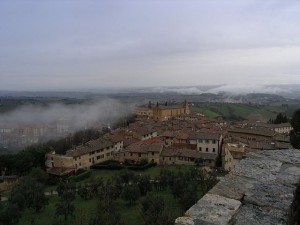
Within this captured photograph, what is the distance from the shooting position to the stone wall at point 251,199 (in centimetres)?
331

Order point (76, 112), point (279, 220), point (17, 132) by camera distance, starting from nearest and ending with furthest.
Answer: point (279, 220), point (17, 132), point (76, 112)

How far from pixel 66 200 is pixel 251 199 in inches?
1059

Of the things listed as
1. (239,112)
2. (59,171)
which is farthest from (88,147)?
(239,112)

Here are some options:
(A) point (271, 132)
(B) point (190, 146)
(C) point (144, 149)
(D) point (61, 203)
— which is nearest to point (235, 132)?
(A) point (271, 132)

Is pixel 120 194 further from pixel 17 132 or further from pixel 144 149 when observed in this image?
pixel 17 132

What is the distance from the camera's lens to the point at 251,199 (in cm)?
380

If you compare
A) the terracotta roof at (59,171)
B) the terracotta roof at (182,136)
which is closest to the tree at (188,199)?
the terracotta roof at (59,171)

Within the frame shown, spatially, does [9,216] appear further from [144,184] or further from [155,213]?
[144,184]

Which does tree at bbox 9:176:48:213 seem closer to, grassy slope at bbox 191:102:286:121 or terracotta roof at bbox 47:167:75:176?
terracotta roof at bbox 47:167:75:176

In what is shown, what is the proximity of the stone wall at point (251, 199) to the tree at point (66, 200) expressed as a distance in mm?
24488

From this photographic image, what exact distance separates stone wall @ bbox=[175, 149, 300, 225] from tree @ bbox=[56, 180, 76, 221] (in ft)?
80.3

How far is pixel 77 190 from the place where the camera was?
34938mm

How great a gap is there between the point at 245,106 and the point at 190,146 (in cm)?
9663

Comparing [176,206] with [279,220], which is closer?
[279,220]
